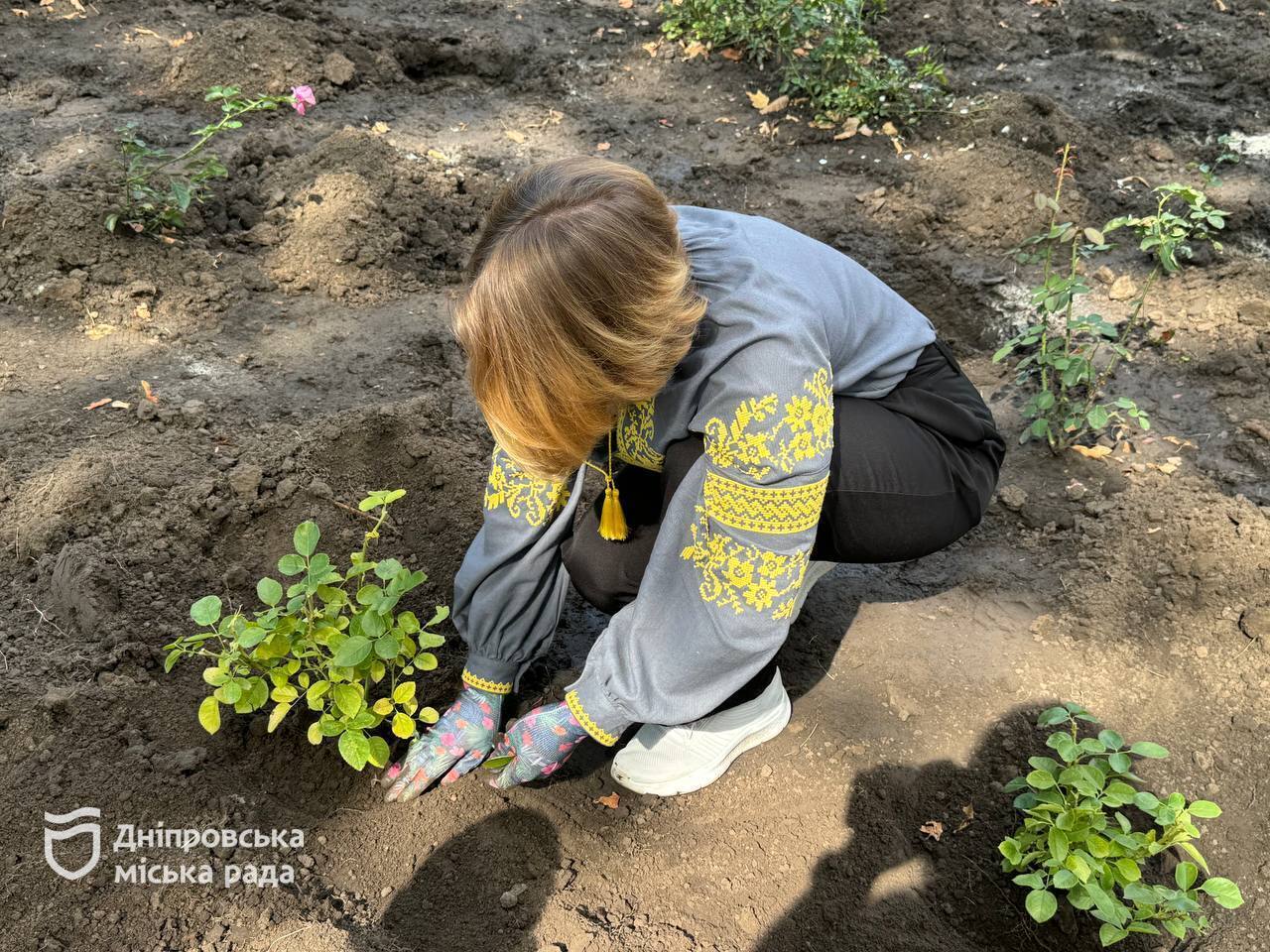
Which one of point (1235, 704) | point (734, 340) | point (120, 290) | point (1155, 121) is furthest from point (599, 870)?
point (1155, 121)

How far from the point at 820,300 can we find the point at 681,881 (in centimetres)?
125

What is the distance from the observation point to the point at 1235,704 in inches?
83.8

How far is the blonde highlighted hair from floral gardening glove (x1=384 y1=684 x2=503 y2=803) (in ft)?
2.65

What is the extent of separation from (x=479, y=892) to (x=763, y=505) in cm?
106

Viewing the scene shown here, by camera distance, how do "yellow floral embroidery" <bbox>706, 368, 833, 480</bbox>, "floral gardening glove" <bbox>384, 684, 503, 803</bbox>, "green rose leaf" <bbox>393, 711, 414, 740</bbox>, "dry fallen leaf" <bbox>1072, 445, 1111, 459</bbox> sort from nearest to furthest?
"yellow floral embroidery" <bbox>706, 368, 833, 480</bbox>
"green rose leaf" <bbox>393, 711, 414, 740</bbox>
"floral gardening glove" <bbox>384, 684, 503, 803</bbox>
"dry fallen leaf" <bbox>1072, 445, 1111, 459</bbox>

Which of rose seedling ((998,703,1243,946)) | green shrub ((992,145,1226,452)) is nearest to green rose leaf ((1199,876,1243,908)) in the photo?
rose seedling ((998,703,1243,946))

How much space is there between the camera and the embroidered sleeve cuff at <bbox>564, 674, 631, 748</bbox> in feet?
5.78

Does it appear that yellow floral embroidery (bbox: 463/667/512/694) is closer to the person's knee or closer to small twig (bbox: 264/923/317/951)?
the person's knee

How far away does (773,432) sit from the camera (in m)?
1.52

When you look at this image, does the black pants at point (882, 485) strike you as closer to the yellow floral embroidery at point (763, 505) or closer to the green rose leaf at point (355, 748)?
the yellow floral embroidery at point (763, 505)

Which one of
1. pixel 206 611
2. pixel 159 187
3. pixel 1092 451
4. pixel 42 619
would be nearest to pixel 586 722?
pixel 206 611

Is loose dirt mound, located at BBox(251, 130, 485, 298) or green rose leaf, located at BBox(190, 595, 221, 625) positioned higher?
green rose leaf, located at BBox(190, 595, 221, 625)

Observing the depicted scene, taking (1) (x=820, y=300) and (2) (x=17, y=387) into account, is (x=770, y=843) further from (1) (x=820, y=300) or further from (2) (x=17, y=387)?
(2) (x=17, y=387)

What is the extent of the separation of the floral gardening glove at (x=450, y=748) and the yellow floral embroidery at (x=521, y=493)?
433mm
